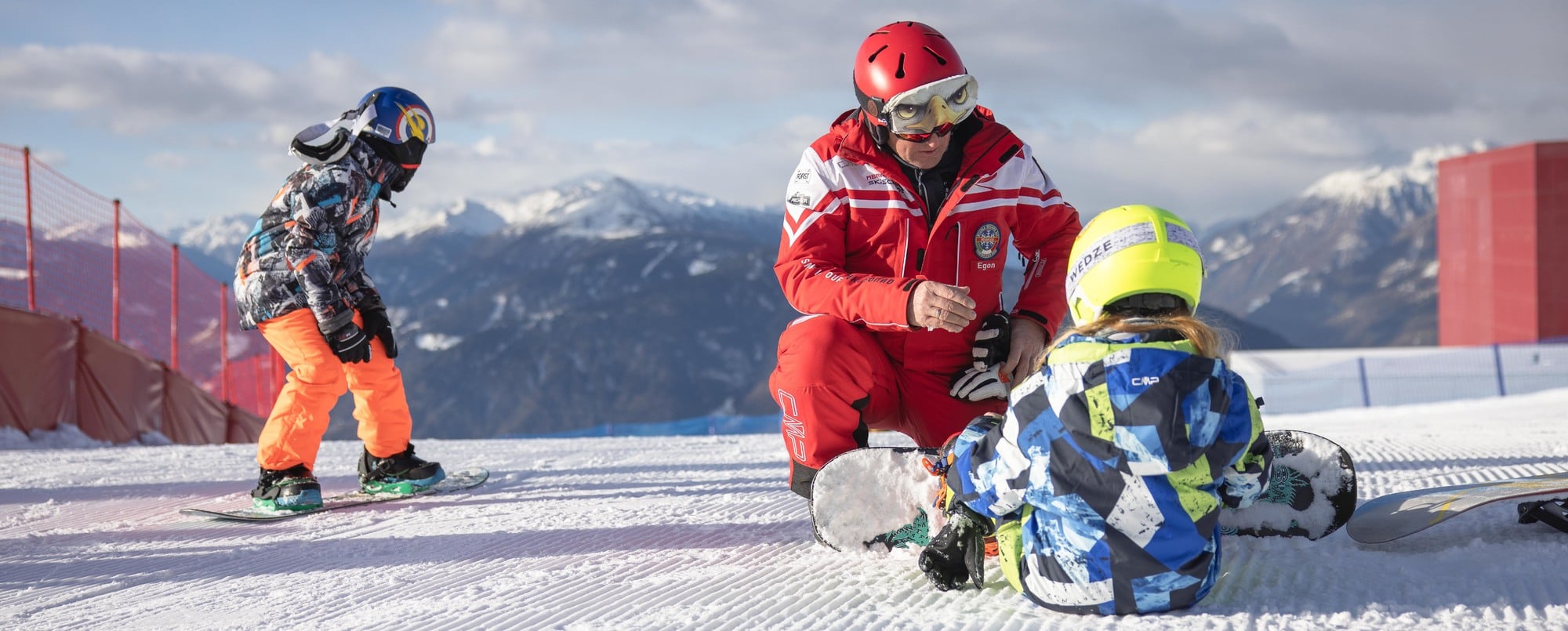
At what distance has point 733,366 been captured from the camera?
122m

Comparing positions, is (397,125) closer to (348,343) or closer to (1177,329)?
(348,343)

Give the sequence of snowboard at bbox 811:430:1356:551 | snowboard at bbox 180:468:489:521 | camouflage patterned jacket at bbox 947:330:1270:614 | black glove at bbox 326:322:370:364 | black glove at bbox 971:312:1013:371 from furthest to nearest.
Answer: black glove at bbox 326:322:370:364 < snowboard at bbox 180:468:489:521 < black glove at bbox 971:312:1013:371 < snowboard at bbox 811:430:1356:551 < camouflage patterned jacket at bbox 947:330:1270:614

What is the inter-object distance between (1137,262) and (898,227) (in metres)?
0.97

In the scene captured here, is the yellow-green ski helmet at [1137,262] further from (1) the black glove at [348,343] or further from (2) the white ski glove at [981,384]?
(1) the black glove at [348,343]

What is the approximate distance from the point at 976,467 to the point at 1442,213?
54.5 meters

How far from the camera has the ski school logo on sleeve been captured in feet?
8.77

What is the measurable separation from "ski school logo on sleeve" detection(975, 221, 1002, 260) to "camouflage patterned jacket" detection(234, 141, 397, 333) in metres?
2.24

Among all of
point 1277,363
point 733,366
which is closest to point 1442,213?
point 1277,363

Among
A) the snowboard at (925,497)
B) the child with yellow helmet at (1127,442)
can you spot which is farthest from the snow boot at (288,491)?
the child with yellow helmet at (1127,442)

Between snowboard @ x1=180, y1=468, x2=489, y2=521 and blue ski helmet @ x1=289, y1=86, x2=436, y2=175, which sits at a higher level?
blue ski helmet @ x1=289, y1=86, x2=436, y2=175

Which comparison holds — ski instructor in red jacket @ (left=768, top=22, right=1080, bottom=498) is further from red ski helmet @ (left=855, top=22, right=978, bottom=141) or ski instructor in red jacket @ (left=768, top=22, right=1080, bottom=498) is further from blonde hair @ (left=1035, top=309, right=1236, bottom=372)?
blonde hair @ (left=1035, top=309, right=1236, bottom=372)

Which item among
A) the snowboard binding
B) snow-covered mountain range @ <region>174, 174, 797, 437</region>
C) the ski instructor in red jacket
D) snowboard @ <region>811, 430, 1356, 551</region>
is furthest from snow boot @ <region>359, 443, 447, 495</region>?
snow-covered mountain range @ <region>174, 174, 797, 437</region>

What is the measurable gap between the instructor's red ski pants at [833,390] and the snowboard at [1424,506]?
953mm

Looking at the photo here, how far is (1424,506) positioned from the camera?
7.27 feet
